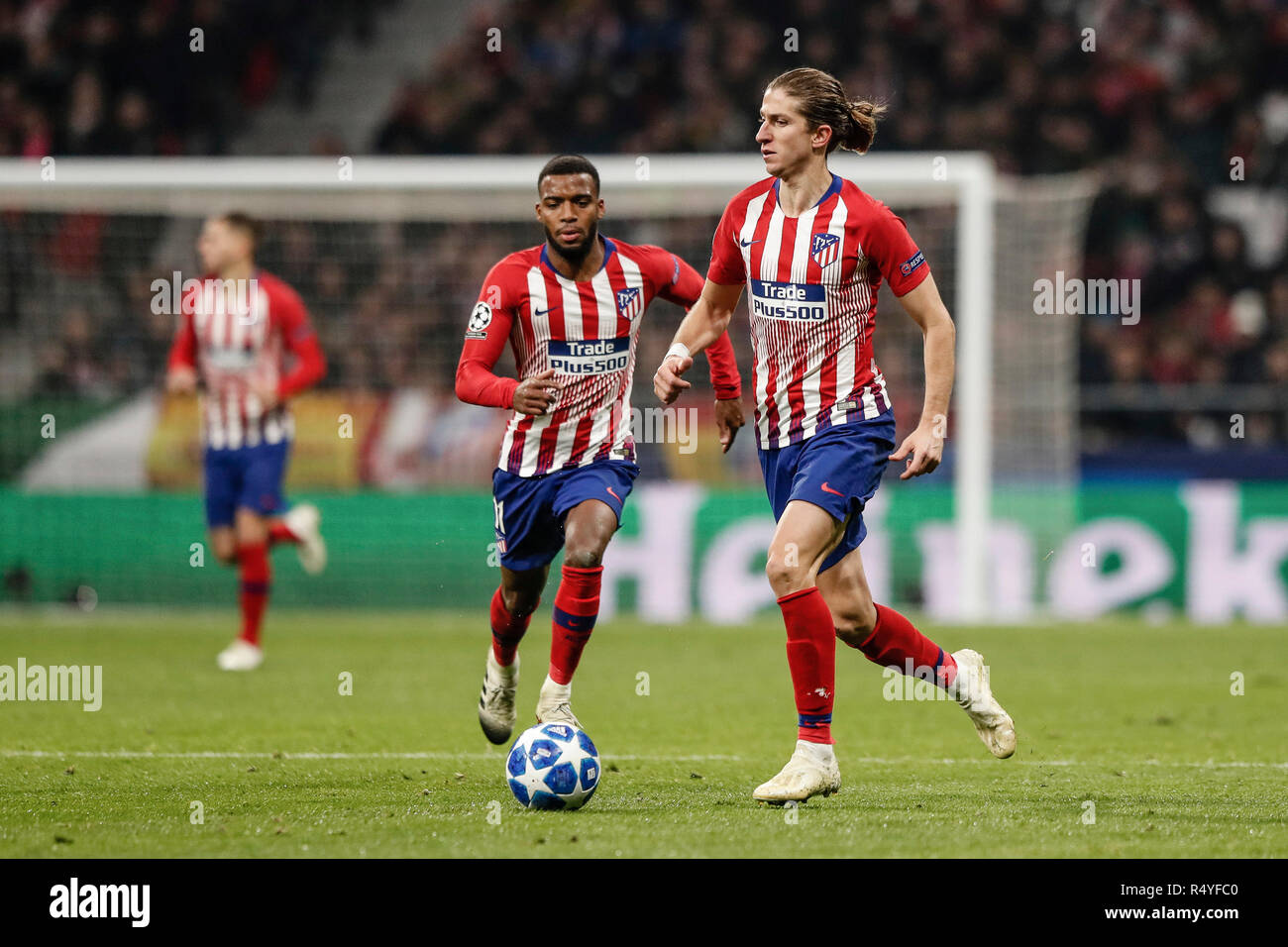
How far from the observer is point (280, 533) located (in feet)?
37.0

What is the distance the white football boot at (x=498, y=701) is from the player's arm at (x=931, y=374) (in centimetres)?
193

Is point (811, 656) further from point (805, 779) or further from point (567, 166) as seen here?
point (567, 166)

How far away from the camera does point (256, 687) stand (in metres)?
9.41

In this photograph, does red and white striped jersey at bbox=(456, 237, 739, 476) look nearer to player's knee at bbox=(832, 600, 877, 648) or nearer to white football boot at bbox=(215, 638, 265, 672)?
player's knee at bbox=(832, 600, 877, 648)

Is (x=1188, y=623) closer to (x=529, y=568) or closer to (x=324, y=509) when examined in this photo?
(x=324, y=509)

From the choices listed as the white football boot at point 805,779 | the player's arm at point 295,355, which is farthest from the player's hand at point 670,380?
the player's arm at point 295,355

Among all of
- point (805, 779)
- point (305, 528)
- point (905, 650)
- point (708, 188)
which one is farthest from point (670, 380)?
point (708, 188)

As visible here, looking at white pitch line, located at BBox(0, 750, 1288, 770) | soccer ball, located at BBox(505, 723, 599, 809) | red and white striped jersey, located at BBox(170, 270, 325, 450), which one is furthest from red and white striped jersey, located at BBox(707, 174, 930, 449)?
red and white striped jersey, located at BBox(170, 270, 325, 450)

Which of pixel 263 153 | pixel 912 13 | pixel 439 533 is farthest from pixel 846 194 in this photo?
pixel 263 153

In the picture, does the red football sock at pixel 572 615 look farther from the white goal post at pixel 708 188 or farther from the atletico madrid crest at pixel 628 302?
the white goal post at pixel 708 188

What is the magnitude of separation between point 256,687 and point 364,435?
4.82m

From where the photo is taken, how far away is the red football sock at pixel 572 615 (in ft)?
20.6

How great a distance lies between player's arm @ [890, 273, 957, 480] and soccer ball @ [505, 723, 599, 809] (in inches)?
54.3
